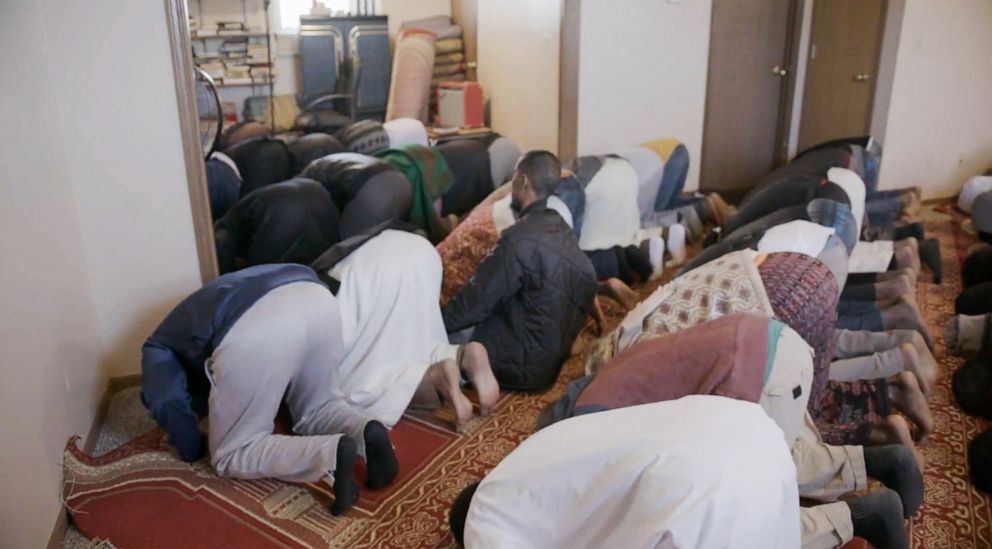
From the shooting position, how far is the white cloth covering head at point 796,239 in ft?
8.75

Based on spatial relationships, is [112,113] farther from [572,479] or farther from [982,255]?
[982,255]

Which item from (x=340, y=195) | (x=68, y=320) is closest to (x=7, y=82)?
(x=68, y=320)

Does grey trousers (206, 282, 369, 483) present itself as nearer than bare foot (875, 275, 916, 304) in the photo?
Yes

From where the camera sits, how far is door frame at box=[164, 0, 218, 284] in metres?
2.60

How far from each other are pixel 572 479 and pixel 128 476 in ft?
5.28

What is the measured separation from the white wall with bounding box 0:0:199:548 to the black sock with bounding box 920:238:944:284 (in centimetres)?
342

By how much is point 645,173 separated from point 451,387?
2.33 m

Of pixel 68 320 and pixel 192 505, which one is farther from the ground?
Result: pixel 68 320

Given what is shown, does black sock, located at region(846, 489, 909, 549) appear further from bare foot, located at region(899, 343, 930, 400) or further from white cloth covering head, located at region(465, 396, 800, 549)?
bare foot, located at region(899, 343, 930, 400)

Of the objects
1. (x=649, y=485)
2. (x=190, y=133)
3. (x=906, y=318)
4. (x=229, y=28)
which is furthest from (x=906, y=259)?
(x=229, y=28)

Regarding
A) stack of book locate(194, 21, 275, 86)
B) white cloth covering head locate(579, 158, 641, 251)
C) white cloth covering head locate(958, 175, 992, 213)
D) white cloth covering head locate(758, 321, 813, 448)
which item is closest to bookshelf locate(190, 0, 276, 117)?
stack of book locate(194, 21, 275, 86)

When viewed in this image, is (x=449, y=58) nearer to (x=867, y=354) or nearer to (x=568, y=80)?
(x=568, y=80)

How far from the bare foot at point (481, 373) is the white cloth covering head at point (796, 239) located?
0.99 m

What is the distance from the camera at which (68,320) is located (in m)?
2.42
